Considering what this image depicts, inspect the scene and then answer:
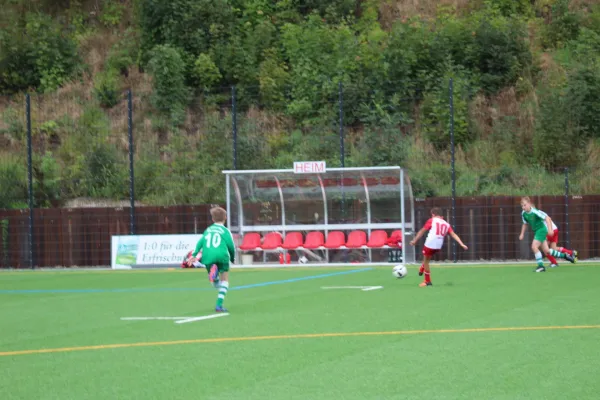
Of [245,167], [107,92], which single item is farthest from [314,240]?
[107,92]

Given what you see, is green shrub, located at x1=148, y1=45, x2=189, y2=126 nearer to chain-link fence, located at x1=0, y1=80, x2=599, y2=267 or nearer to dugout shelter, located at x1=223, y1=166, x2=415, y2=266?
chain-link fence, located at x1=0, y1=80, x2=599, y2=267

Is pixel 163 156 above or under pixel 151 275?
above

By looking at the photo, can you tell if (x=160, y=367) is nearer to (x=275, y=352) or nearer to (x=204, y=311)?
(x=275, y=352)

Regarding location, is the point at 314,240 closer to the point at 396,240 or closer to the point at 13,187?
the point at 396,240

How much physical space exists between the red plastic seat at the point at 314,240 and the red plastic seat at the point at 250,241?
4.95 feet

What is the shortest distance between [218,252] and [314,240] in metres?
14.6

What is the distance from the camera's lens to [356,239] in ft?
97.9

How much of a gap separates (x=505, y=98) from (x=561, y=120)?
173 inches

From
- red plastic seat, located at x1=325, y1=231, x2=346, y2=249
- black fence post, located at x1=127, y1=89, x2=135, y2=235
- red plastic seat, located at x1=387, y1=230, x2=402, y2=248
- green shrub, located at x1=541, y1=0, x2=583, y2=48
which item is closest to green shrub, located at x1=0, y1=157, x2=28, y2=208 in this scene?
black fence post, located at x1=127, y1=89, x2=135, y2=235

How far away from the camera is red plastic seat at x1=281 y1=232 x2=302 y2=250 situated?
3008 cm

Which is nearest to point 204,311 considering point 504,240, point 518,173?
point 504,240

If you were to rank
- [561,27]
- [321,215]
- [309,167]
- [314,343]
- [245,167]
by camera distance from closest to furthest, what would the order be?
[314,343], [309,167], [321,215], [245,167], [561,27]

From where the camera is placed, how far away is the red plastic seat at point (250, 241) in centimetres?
3045

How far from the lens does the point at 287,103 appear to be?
3884cm
